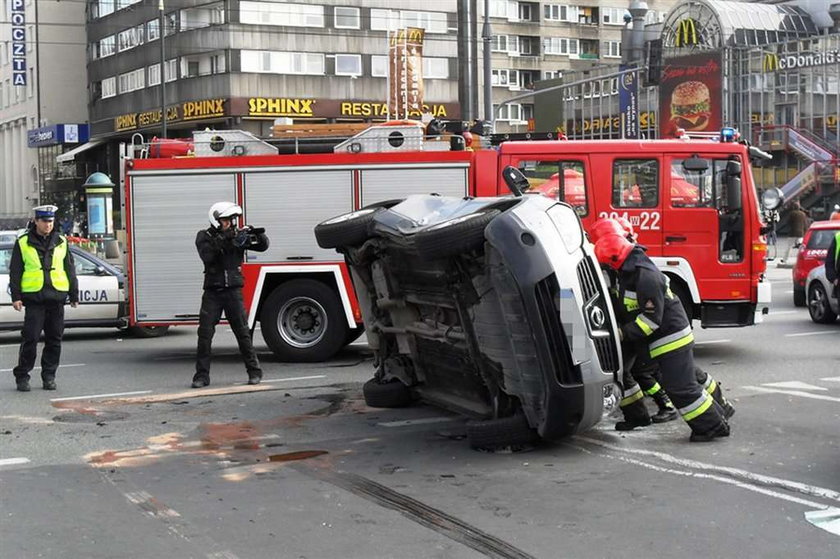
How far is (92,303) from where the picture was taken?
53.2 feet

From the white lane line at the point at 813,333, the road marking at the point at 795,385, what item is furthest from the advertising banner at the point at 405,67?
the road marking at the point at 795,385

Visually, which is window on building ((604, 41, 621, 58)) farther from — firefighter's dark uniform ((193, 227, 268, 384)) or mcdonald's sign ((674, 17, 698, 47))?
firefighter's dark uniform ((193, 227, 268, 384))

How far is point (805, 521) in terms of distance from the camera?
616cm

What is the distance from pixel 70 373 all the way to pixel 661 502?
797 centimetres

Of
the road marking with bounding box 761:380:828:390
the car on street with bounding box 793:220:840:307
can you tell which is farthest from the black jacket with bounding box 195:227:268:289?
the car on street with bounding box 793:220:840:307

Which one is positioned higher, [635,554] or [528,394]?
[528,394]

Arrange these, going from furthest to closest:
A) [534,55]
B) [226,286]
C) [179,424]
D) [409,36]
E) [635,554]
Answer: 1. [534,55]
2. [409,36]
3. [226,286]
4. [179,424]
5. [635,554]

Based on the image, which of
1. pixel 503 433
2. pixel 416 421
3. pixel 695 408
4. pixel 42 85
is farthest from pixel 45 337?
pixel 42 85

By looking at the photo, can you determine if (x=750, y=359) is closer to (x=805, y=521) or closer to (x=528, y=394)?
(x=528, y=394)

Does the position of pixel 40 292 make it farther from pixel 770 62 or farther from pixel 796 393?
pixel 770 62

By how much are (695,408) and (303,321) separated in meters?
6.07

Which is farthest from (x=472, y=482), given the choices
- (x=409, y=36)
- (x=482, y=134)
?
(x=409, y=36)

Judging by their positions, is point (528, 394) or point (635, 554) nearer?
point (635, 554)

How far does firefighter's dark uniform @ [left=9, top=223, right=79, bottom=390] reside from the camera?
447 inches
